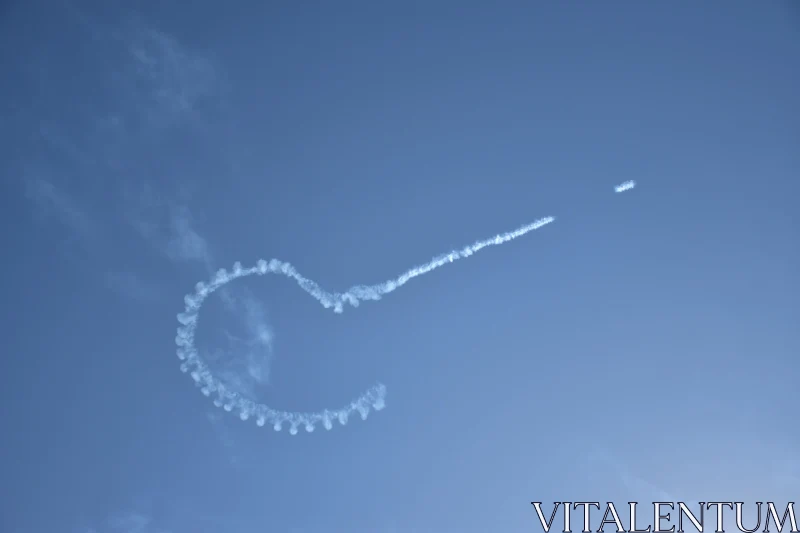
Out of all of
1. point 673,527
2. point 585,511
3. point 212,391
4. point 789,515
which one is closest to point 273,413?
point 212,391

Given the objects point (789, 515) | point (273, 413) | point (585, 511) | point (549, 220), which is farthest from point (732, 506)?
point (273, 413)

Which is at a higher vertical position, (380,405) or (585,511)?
(380,405)

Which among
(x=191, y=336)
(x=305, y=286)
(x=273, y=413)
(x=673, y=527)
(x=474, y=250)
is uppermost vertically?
(x=474, y=250)

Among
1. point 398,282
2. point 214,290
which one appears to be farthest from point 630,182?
point 214,290

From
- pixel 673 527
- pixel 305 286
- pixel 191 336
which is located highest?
pixel 305 286

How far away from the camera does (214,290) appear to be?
197 ft

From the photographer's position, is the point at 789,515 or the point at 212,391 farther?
the point at 212,391

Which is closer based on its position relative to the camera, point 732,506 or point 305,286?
point 732,506

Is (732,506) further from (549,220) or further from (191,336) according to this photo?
(191,336)

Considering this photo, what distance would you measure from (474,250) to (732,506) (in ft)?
83.0

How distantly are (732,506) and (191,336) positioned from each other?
40.0m

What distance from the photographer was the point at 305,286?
60219 mm

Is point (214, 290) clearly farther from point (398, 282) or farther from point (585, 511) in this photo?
point (585, 511)

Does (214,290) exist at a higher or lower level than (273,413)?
higher
